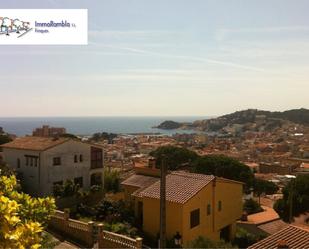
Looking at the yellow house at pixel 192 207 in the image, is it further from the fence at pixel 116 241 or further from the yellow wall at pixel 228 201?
the fence at pixel 116 241

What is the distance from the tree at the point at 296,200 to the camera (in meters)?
31.2

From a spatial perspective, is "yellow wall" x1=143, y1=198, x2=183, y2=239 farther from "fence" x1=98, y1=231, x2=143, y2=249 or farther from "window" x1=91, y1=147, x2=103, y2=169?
"window" x1=91, y1=147, x2=103, y2=169

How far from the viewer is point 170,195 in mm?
21016

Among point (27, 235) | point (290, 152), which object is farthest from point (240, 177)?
point (290, 152)

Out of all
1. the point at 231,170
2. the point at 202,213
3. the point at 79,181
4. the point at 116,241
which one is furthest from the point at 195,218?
the point at 231,170

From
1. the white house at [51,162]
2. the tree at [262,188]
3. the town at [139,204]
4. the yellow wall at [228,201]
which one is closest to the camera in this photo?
→ the town at [139,204]

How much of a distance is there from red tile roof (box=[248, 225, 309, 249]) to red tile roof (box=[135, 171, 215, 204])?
6.94m

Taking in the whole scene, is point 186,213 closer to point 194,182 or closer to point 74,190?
point 194,182

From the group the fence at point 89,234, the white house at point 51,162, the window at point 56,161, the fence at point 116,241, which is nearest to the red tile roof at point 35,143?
the white house at point 51,162

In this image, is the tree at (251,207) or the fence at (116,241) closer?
the fence at (116,241)

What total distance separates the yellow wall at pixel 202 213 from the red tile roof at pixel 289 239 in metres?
6.15

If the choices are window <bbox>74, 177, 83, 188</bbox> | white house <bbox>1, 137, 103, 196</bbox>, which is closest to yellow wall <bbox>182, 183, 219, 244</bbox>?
white house <bbox>1, 137, 103, 196</bbox>

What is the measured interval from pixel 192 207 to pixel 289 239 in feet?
25.6

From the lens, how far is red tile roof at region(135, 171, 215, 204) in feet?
68.0
